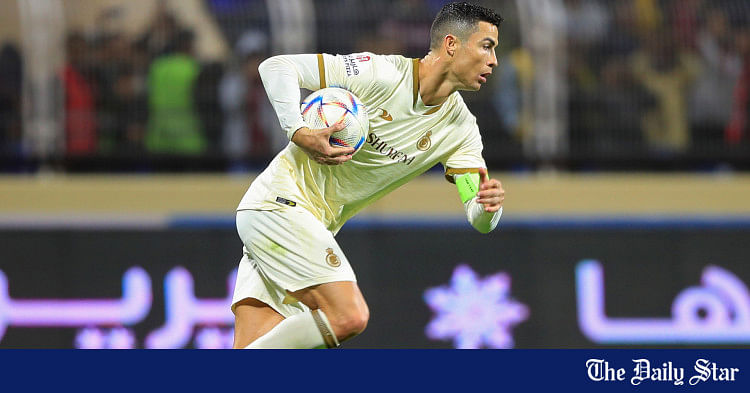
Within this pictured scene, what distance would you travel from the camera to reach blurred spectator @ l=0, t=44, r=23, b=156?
337 inches

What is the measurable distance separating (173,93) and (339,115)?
4.09 m

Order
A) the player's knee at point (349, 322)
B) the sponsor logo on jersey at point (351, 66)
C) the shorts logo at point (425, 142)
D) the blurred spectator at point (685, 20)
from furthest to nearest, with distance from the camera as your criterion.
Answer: the blurred spectator at point (685, 20) < the shorts logo at point (425, 142) < the sponsor logo on jersey at point (351, 66) < the player's knee at point (349, 322)

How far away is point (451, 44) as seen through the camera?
518 cm

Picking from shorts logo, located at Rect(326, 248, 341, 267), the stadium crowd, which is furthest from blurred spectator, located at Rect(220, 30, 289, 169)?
shorts logo, located at Rect(326, 248, 341, 267)

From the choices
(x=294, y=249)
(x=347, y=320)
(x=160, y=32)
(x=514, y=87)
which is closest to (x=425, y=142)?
(x=294, y=249)

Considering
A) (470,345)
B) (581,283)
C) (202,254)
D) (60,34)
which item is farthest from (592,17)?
(60,34)

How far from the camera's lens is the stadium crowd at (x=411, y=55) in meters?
8.65

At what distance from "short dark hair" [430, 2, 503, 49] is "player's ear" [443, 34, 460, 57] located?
0.06 feet

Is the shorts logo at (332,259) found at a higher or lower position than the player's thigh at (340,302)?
higher

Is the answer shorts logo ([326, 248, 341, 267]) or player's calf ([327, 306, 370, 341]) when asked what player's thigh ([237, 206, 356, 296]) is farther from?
player's calf ([327, 306, 370, 341])

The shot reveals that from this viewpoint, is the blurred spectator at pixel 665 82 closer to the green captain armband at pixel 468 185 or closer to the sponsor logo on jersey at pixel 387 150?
the green captain armband at pixel 468 185

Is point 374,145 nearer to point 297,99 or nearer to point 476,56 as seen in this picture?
point 297,99

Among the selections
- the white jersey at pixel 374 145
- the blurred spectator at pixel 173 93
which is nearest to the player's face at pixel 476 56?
the white jersey at pixel 374 145

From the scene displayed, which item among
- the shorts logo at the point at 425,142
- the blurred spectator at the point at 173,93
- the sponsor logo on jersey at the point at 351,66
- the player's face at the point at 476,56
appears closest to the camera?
the player's face at the point at 476,56
